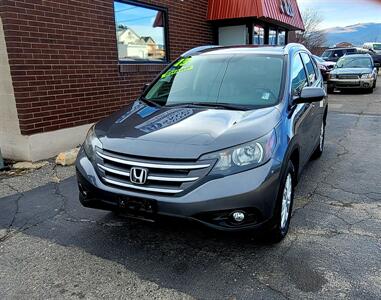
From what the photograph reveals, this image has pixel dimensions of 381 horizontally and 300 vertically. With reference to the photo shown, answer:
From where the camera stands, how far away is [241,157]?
2822mm

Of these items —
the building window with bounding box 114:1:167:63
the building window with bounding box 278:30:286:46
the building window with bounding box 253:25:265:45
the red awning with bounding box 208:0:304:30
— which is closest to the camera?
the building window with bounding box 114:1:167:63

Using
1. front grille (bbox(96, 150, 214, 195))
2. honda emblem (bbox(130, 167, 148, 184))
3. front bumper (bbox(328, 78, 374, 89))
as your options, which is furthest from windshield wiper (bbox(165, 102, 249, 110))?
front bumper (bbox(328, 78, 374, 89))

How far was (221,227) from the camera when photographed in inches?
110

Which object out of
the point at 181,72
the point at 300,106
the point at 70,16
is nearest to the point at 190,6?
the point at 70,16

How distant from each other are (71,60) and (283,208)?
4.79 m

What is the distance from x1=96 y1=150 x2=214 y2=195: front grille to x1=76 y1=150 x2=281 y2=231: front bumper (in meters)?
0.05

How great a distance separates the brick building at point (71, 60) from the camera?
5750mm

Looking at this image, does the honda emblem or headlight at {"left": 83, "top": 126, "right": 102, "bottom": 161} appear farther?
headlight at {"left": 83, "top": 126, "right": 102, "bottom": 161}

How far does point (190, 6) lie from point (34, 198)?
717 centimetres

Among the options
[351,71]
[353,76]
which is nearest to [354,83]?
[353,76]

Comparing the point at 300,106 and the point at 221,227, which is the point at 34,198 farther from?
the point at 300,106

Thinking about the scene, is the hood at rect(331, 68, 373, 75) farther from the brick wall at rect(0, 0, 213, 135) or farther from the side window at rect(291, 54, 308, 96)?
the side window at rect(291, 54, 308, 96)

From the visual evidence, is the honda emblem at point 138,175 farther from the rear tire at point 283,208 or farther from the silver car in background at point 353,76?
the silver car in background at point 353,76

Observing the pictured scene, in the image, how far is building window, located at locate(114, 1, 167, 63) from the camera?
7965mm
